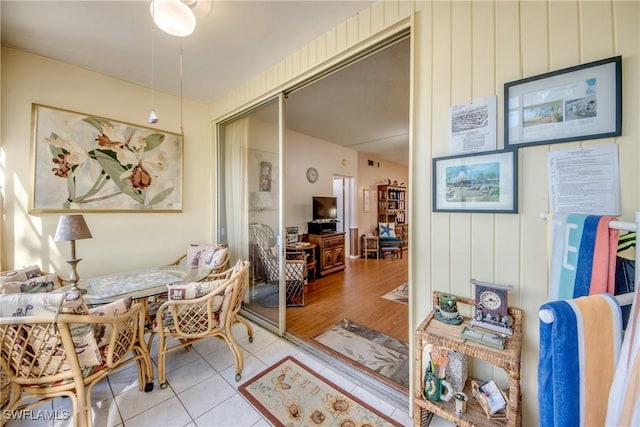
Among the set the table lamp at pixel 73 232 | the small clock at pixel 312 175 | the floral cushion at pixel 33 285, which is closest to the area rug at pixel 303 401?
the table lamp at pixel 73 232

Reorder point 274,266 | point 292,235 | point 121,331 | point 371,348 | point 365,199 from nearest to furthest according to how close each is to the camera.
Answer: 1. point 121,331
2. point 371,348
3. point 274,266
4. point 292,235
5. point 365,199

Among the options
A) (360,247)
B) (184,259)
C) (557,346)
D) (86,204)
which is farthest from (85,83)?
(360,247)

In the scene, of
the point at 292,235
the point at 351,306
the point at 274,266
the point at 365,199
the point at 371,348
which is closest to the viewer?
the point at 371,348

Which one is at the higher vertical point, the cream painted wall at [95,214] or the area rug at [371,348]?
the cream painted wall at [95,214]

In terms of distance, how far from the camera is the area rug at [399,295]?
3416 millimetres

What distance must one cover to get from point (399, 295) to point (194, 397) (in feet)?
9.22

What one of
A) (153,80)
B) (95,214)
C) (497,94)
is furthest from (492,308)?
(153,80)

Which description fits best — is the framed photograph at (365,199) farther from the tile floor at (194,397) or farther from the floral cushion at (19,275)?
the floral cushion at (19,275)

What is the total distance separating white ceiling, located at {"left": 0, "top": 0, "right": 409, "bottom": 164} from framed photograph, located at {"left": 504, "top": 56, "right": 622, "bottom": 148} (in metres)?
1.24

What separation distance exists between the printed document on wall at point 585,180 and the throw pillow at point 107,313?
2348 millimetres

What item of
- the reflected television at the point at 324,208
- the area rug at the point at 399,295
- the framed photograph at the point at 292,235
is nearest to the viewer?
the area rug at the point at 399,295

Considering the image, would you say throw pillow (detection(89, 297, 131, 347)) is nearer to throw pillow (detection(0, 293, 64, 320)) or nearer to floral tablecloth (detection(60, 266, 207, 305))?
throw pillow (detection(0, 293, 64, 320))

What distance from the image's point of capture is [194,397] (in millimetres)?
1700

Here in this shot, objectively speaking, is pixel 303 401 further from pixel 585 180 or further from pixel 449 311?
pixel 585 180
